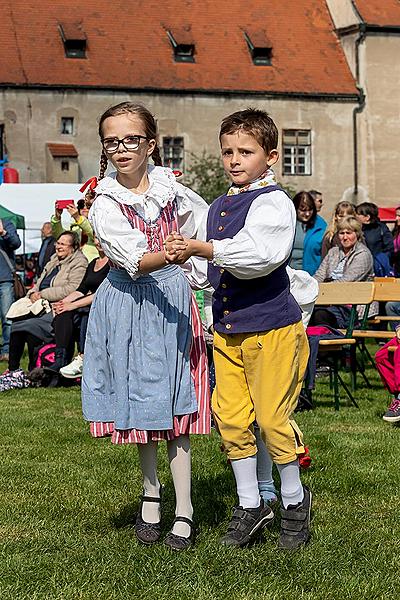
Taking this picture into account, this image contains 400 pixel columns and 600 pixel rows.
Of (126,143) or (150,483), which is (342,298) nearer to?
(150,483)

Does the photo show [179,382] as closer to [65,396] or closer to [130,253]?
[130,253]

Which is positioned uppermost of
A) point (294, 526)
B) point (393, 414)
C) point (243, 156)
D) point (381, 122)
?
point (381, 122)

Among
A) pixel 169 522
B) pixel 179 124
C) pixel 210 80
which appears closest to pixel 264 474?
pixel 169 522

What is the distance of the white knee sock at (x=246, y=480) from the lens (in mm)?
5133

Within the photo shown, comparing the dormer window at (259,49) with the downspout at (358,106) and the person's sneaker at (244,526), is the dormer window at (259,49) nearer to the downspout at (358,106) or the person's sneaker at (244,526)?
the downspout at (358,106)

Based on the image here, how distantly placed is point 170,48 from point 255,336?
3910 cm

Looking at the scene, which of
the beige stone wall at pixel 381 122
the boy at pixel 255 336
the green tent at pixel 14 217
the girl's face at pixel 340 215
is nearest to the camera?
the boy at pixel 255 336

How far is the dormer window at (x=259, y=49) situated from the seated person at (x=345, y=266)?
32.7 meters

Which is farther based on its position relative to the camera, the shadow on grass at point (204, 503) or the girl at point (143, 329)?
the shadow on grass at point (204, 503)

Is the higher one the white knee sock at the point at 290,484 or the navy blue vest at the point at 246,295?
the navy blue vest at the point at 246,295

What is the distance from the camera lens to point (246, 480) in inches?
203

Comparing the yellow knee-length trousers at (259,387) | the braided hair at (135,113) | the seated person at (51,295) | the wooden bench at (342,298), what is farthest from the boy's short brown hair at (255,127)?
the seated person at (51,295)

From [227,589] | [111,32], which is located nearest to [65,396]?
[227,589]

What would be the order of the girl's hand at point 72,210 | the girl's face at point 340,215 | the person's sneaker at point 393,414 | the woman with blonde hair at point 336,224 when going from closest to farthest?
1. the person's sneaker at point 393,414
2. the girl's hand at point 72,210
3. the girl's face at point 340,215
4. the woman with blonde hair at point 336,224
